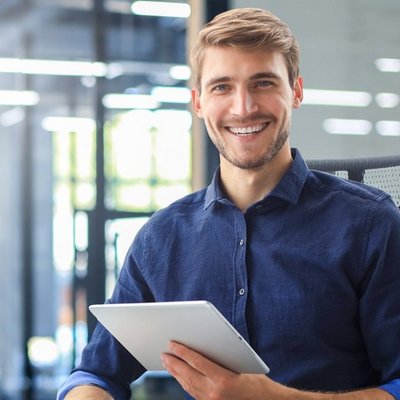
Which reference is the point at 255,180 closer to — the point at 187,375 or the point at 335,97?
the point at 187,375

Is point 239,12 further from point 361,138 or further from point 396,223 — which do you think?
point 361,138

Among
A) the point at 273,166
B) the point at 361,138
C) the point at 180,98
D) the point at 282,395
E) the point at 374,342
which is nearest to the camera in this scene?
the point at 282,395

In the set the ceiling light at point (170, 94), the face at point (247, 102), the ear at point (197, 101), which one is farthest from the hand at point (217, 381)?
the ceiling light at point (170, 94)

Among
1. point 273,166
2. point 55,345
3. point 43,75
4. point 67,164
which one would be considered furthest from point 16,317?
point 273,166

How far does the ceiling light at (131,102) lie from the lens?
488 cm

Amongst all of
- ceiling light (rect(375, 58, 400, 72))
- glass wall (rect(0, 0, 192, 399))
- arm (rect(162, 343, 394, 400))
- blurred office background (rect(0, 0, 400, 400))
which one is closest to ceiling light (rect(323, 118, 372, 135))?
ceiling light (rect(375, 58, 400, 72))

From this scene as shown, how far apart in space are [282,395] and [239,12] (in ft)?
2.21

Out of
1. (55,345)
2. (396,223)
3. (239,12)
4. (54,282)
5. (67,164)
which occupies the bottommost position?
(55,345)

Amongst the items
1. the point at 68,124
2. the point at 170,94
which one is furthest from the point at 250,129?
the point at 68,124

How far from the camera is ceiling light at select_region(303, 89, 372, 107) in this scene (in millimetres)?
3336

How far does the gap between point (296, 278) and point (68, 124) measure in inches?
140

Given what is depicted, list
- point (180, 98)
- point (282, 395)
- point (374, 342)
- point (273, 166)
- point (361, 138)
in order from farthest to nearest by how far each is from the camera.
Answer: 1. point (180, 98)
2. point (361, 138)
3. point (273, 166)
4. point (374, 342)
5. point (282, 395)

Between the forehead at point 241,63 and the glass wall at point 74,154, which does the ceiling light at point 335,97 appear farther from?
the forehead at point 241,63

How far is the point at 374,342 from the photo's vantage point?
4.89 feet
